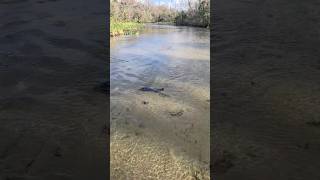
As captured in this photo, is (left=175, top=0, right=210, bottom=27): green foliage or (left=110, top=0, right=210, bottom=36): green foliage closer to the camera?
(left=110, top=0, right=210, bottom=36): green foliage

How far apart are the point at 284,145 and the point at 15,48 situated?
478 cm

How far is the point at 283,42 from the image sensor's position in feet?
28.1

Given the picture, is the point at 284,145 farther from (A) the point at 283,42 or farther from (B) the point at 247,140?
(A) the point at 283,42

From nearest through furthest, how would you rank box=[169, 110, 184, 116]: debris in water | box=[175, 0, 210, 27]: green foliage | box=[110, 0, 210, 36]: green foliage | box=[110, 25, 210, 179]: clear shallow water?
box=[110, 25, 210, 179]: clear shallow water, box=[169, 110, 184, 116]: debris in water, box=[110, 0, 210, 36]: green foliage, box=[175, 0, 210, 27]: green foliage

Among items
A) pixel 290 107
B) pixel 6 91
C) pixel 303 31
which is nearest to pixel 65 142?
pixel 6 91

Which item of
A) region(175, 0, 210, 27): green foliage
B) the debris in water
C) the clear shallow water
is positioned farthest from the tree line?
Result: the debris in water

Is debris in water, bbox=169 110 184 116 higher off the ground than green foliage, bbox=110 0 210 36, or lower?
lower

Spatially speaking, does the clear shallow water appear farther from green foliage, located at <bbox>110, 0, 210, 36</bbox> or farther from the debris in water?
green foliage, located at <bbox>110, 0, 210, 36</bbox>

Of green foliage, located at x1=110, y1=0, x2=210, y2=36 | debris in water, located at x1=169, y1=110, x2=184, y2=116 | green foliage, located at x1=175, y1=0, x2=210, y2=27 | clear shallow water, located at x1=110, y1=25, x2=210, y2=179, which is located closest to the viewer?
clear shallow water, located at x1=110, y1=25, x2=210, y2=179

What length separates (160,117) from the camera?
238 inches

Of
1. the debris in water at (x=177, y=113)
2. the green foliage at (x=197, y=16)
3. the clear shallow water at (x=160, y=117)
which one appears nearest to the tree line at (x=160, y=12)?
the green foliage at (x=197, y=16)

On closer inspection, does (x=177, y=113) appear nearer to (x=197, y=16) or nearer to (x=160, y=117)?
(x=160, y=117)

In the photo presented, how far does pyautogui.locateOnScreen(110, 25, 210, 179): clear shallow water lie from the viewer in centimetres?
480

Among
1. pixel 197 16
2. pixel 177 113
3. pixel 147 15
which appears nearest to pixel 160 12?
pixel 147 15
